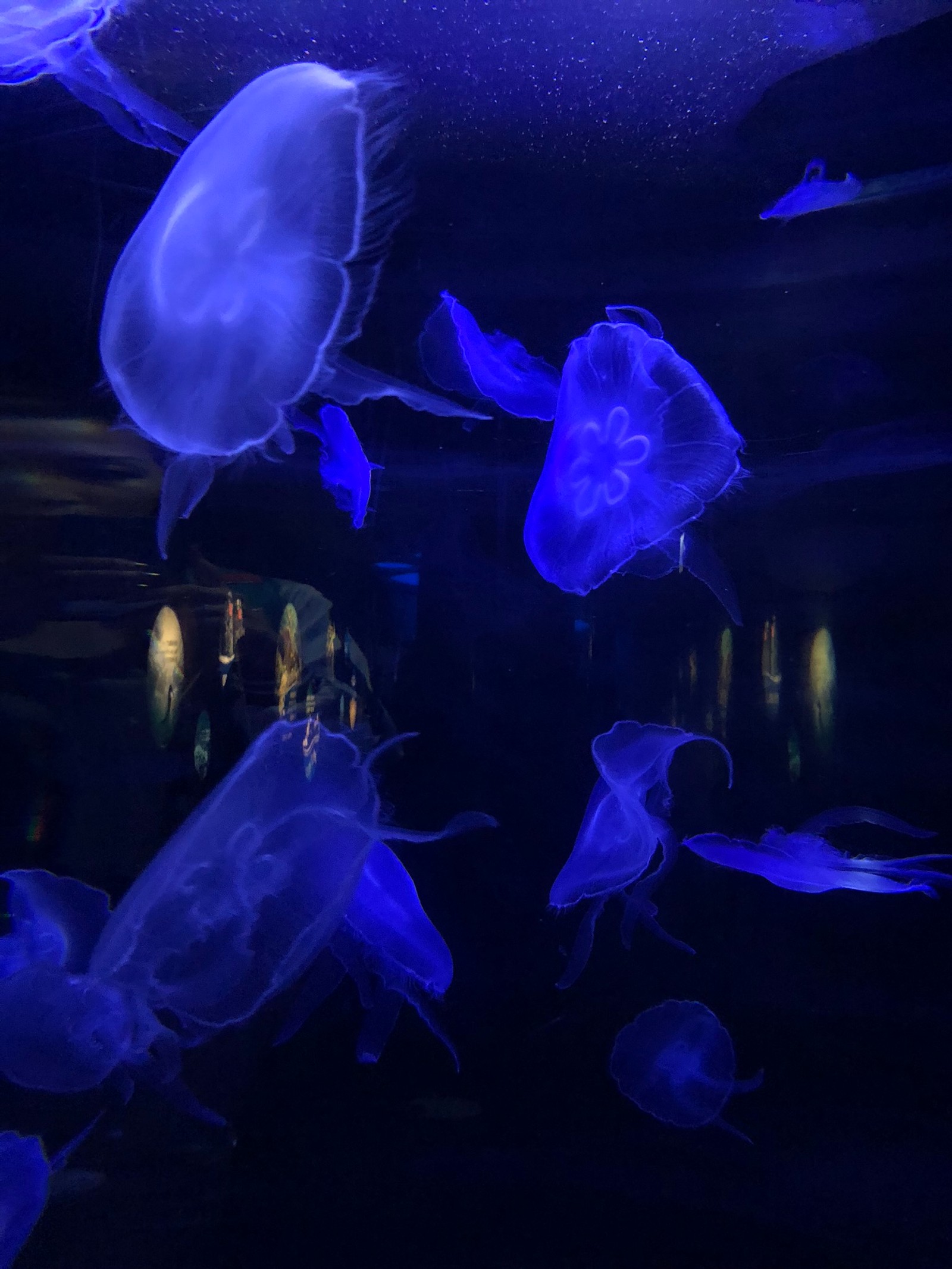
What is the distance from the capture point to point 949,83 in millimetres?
1874

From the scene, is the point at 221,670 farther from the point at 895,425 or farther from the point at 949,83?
the point at 949,83

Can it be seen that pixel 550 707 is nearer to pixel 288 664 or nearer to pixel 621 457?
pixel 288 664

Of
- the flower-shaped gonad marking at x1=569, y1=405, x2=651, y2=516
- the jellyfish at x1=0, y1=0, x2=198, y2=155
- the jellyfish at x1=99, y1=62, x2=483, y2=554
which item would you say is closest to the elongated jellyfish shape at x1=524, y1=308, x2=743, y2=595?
the flower-shaped gonad marking at x1=569, y1=405, x2=651, y2=516

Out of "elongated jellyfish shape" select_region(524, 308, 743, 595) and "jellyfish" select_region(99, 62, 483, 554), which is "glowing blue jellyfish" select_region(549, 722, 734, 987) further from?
"jellyfish" select_region(99, 62, 483, 554)

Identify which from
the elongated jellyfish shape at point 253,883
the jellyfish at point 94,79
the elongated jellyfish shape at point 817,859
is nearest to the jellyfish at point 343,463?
the elongated jellyfish shape at point 253,883

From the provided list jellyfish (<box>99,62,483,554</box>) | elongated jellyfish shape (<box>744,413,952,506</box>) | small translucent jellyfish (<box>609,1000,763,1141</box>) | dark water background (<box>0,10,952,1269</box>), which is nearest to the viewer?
jellyfish (<box>99,62,483,554</box>)

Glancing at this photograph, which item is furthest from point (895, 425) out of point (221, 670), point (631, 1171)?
point (631, 1171)

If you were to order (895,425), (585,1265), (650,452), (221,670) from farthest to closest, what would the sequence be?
(650,452) → (895,425) → (585,1265) → (221,670)

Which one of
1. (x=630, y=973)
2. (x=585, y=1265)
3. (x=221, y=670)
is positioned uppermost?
(x=221, y=670)

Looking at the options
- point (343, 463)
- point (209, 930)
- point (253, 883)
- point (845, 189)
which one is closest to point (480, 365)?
point (343, 463)

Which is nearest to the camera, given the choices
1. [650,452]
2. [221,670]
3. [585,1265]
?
[221,670]

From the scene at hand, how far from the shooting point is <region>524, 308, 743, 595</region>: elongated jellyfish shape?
1856 mm

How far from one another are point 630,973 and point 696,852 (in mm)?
337

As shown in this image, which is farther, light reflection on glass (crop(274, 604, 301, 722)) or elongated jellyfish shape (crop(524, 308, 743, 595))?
elongated jellyfish shape (crop(524, 308, 743, 595))
